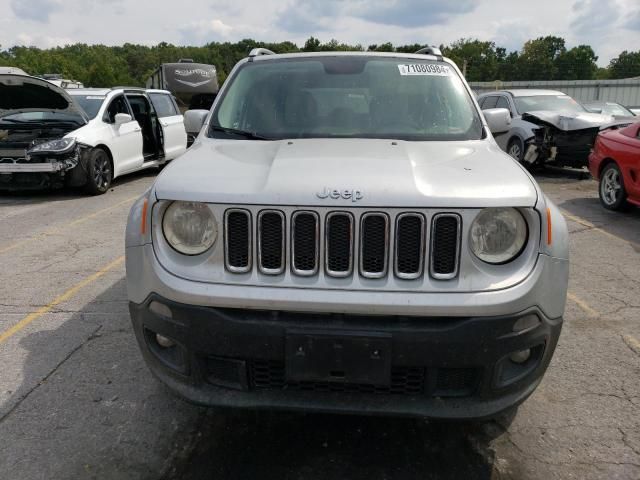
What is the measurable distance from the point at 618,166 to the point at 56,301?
7.31 meters

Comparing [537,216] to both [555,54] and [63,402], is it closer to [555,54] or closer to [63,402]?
[63,402]

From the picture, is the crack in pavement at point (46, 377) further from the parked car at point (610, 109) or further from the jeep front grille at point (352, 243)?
the parked car at point (610, 109)

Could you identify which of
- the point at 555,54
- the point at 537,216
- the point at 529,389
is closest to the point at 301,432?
the point at 529,389

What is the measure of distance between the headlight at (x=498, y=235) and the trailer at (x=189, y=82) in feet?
65.4

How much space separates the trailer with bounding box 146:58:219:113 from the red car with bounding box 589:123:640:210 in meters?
15.7

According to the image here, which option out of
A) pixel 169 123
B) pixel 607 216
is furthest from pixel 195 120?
pixel 169 123

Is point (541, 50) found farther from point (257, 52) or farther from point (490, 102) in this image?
point (257, 52)

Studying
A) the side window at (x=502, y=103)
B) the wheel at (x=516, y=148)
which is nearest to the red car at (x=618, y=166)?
the wheel at (x=516, y=148)

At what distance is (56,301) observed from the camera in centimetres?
467

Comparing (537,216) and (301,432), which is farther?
(301,432)

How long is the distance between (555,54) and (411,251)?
10429 cm

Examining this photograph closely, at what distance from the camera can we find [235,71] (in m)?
4.09

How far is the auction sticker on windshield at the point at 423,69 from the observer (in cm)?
385

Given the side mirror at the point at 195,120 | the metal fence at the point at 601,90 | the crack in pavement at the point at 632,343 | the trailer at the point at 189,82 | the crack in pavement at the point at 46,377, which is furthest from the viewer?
the metal fence at the point at 601,90
